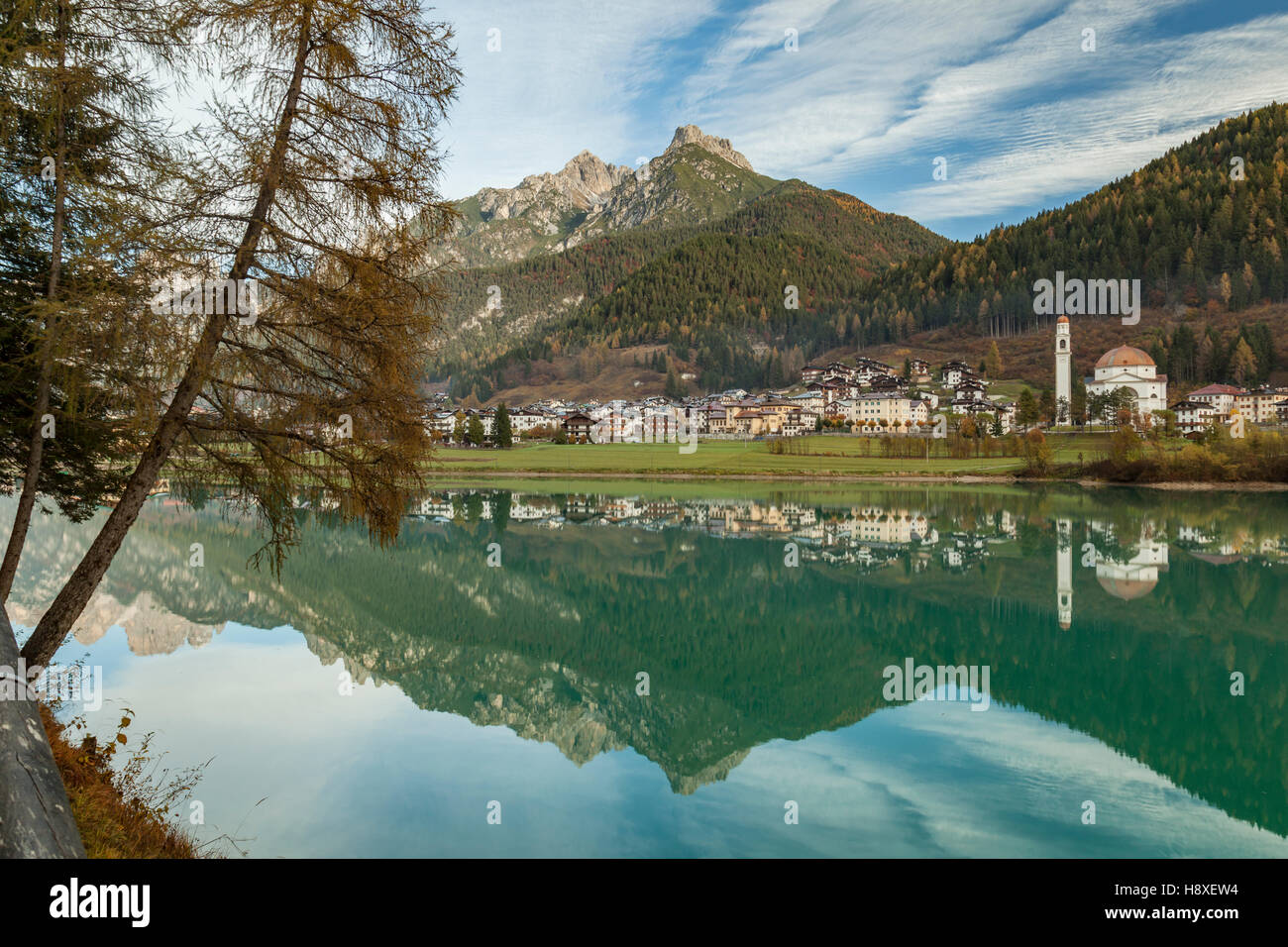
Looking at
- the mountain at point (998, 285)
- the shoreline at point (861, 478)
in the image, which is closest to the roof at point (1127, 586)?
the shoreline at point (861, 478)

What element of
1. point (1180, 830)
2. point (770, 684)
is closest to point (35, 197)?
point (770, 684)

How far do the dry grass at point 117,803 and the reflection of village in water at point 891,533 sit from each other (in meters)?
11.1

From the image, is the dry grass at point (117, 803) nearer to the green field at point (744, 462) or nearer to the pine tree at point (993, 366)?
the green field at point (744, 462)

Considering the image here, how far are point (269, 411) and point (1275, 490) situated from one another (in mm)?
63253

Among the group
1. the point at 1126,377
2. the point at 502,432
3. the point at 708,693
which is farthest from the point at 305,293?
the point at 1126,377

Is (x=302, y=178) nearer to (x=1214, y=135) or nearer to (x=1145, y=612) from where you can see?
(x=1145, y=612)

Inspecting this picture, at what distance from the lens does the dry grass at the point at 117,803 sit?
5.36 metres

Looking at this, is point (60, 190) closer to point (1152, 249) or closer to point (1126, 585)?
point (1126, 585)

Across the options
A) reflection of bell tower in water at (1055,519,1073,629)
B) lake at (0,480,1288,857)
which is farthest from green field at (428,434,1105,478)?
lake at (0,480,1288,857)

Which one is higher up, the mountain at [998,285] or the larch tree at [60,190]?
the mountain at [998,285]

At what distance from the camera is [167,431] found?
703 cm

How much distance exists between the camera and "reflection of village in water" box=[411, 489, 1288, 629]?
1010 inches

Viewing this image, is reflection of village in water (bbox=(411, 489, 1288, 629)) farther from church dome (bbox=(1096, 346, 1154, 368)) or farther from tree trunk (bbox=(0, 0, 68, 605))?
church dome (bbox=(1096, 346, 1154, 368))

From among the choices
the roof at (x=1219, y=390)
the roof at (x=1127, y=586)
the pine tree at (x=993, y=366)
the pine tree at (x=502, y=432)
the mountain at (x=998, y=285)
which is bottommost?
the roof at (x=1127, y=586)
